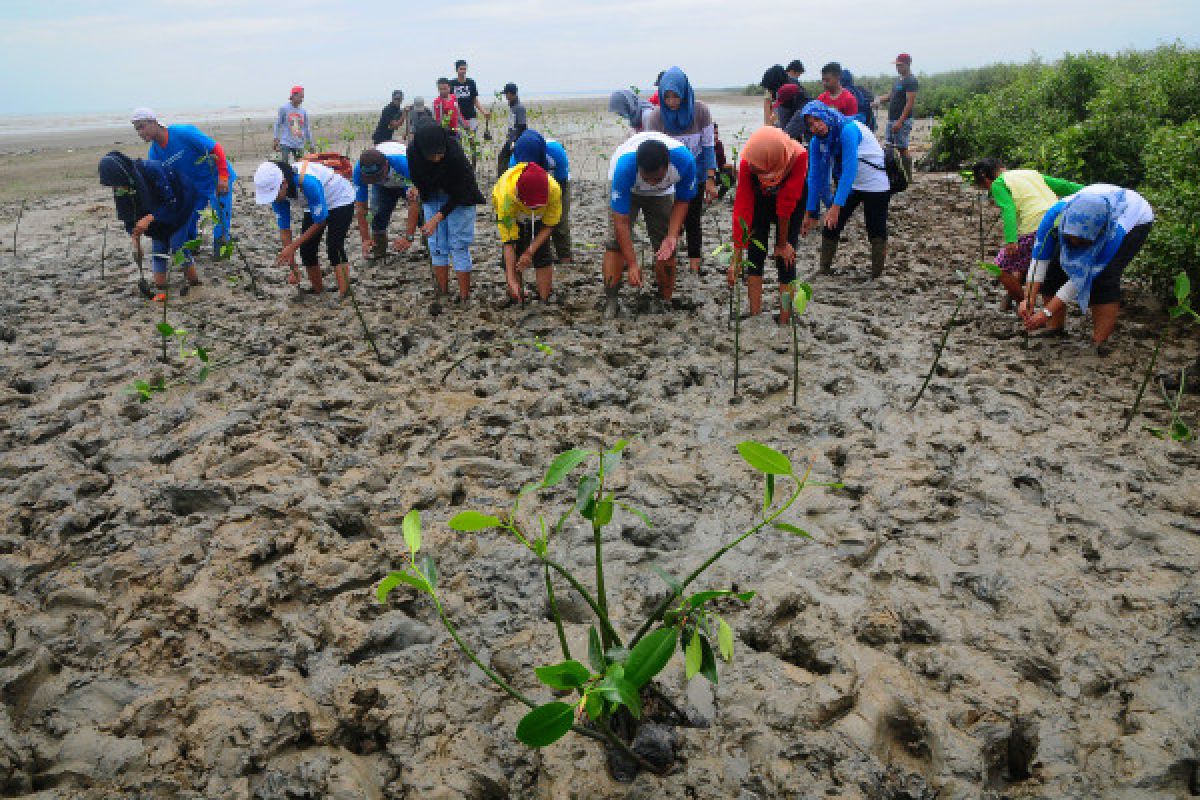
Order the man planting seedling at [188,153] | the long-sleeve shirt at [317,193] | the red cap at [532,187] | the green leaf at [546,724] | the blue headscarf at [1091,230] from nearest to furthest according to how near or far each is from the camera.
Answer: the green leaf at [546,724]
the blue headscarf at [1091,230]
the red cap at [532,187]
the long-sleeve shirt at [317,193]
the man planting seedling at [188,153]

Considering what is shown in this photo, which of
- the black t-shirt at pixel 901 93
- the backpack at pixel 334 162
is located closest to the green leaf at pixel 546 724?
the backpack at pixel 334 162

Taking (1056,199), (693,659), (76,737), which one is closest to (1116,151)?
(1056,199)

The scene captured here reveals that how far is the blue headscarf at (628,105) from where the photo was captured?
19.7ft

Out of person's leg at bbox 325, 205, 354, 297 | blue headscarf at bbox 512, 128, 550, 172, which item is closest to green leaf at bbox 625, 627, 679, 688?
blue headscarf at bbox 512, 128, 550, 172

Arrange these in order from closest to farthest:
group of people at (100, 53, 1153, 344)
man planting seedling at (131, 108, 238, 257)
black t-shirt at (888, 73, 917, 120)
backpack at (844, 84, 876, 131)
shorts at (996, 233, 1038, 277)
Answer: group of people at (100, 53, 1153, 344) → shorts at (996, 233, 1038, 277) → man planting seedling at (131, 108, 238, 257) → backpack at (844, 84, 876, 131) → black t-shirt at (888, 73, 917, 120)

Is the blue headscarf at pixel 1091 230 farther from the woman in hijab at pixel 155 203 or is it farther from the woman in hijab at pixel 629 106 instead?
the woman in hijab at pixel 155 203

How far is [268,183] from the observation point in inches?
203

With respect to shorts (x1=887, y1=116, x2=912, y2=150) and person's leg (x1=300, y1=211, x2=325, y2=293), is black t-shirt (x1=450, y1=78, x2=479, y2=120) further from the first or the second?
shorts (x1=887, y1=116, x2=912, y2=150)

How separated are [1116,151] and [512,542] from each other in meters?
7.75

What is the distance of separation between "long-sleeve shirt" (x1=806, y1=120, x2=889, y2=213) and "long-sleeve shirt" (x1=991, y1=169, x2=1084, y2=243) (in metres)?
0.92

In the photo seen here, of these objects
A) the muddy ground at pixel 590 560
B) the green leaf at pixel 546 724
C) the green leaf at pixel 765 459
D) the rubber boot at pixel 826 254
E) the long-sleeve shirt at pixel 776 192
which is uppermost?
the long-sleeve shirt at pixel 776 192

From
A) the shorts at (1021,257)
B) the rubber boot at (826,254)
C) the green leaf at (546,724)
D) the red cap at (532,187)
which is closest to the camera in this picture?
the green leaf at (546,724)

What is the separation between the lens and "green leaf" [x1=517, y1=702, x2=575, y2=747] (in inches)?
54.1

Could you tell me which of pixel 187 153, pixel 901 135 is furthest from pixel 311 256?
pixel 901 135
